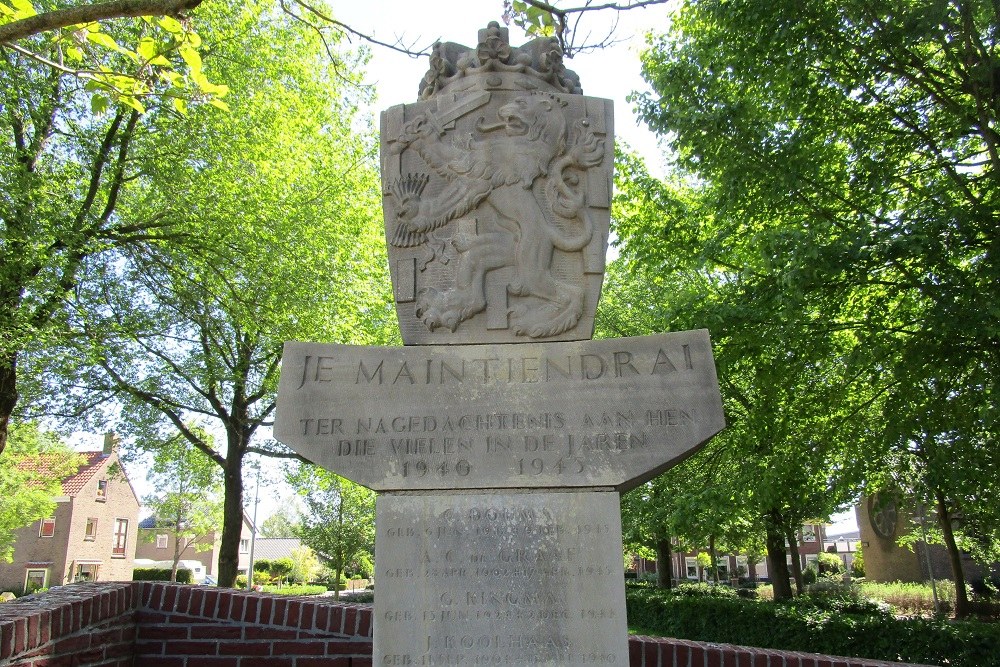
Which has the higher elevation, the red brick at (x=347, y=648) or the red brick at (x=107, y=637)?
the red brick at (x=107, y=637)

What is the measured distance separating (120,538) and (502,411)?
2173 inches

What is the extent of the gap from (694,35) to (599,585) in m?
10.7

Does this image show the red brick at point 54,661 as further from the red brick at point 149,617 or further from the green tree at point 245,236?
the green tree at point 245,236

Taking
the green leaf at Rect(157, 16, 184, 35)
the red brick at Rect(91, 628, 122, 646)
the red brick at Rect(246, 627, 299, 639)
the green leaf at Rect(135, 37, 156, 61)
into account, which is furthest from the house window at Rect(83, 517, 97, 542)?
the green leaf at Rect(157, 16, 184, 35)

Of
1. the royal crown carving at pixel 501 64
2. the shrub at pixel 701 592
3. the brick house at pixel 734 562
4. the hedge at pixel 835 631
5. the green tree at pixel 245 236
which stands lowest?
the brick house at pixel 734 562

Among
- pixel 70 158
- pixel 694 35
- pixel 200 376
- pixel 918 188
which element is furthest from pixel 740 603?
pixel 70 158

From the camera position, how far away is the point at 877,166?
9.81 m

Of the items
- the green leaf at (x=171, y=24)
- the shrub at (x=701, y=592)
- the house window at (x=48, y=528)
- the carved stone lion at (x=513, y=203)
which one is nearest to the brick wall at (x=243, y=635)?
the carved stone lion at (x=513, y=203)

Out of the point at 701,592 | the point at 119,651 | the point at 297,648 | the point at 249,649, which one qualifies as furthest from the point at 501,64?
the point at 701,592

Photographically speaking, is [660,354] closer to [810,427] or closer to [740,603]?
[810,427]

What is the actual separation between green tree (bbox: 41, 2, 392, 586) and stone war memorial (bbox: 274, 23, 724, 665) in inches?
462

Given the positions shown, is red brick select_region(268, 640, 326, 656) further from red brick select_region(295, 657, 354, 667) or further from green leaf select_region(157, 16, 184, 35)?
green leaf select_region(157, 16, 184, 35)

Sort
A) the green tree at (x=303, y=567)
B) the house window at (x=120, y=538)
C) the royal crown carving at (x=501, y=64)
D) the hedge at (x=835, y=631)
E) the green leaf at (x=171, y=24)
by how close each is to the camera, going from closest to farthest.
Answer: the green leaf at (x=171, y=24) < the royal crown carving at (x=501, y=64) < the hedge at (x=835, y=631) < the house window at (x=120, y=538) < the green tree at (x=303, y=567)

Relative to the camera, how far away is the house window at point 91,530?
47.0 meters
